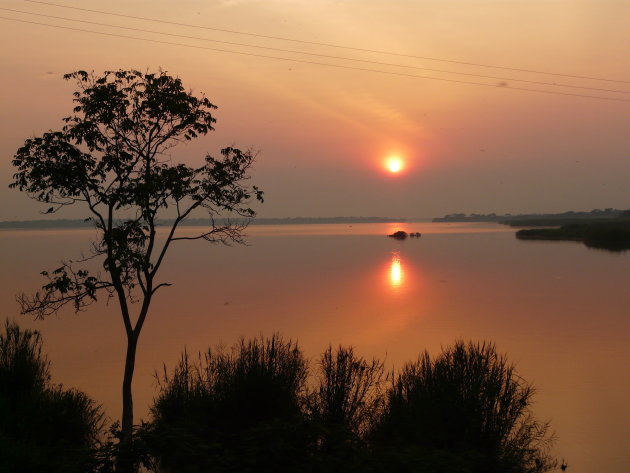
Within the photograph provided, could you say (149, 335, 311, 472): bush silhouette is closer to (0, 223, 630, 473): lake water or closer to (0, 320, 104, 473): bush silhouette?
(0, 320, 104, 473): bush silhouette

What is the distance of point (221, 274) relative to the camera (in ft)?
240

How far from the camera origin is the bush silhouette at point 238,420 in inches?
409

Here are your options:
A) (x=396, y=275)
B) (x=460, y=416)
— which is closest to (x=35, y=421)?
(x=460, y=416)

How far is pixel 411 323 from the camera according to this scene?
38.9 metres

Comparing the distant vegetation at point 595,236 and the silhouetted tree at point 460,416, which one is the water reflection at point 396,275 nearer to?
the distant vegetation at point 595,236

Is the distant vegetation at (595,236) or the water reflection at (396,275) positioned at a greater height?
the distant vegetation at (595,236)

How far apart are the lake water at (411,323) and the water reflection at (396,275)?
0.73 feet

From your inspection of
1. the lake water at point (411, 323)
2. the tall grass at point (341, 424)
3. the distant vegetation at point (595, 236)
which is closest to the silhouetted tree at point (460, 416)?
the tall grass at point (341, 424)

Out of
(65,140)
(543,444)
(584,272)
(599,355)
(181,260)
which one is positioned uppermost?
(181,260)

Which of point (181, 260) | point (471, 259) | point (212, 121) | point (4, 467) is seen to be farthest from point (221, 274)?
point (4, 467)

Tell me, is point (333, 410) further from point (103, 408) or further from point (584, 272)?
point (584, 272)

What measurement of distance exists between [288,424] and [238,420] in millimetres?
3976

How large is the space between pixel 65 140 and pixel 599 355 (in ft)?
82.0

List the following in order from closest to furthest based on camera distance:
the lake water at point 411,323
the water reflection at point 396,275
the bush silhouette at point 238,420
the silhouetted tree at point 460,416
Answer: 1. the bush silhouette at point 238,420
2. the silhouetted tree at point 460,416
3. the lake water at point 411,323
4. the water reflection at point 396,275
